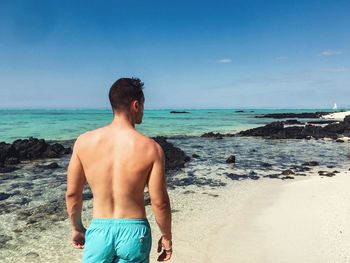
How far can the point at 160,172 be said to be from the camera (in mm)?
3189

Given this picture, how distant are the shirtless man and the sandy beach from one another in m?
4.46

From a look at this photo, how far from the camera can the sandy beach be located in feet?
23.7

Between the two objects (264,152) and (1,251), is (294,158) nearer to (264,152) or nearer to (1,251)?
(264,152)

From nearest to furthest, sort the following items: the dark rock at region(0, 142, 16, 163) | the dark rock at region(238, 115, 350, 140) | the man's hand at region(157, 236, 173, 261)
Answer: the man's hand at region(157, 236, 173, 261) < the dark rock at region(0, 142, 16, 163) < the dark rock at region(238, 115, 350, 140)

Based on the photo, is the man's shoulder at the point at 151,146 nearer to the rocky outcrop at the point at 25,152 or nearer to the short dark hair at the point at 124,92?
the short dark hair at the point at 124,92

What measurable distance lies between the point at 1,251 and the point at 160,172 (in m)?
6.55

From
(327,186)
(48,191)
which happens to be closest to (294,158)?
(327,186)

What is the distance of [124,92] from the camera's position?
329cm

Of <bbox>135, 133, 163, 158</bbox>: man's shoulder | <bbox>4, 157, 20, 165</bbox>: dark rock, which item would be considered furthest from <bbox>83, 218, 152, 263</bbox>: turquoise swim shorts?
<bbox>4, 157, 20, 165</bbox>: dark rock

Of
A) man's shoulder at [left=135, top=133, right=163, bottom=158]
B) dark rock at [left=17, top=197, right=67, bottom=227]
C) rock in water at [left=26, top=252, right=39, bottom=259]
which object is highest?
man's shoulder at [left=135, top=133, right=163, bottom=158]

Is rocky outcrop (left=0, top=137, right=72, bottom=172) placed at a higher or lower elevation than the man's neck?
lower

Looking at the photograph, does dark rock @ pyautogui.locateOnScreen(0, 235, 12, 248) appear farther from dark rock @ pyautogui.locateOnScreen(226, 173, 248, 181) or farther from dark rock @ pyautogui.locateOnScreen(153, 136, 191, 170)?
dark rock @ pyautogui.locateOnScreen(153, 136, 191, 170)

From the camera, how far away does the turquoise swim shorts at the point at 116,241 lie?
10.3 feet

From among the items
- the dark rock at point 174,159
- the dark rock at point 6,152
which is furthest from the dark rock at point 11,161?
the dark rock at point 174,159
